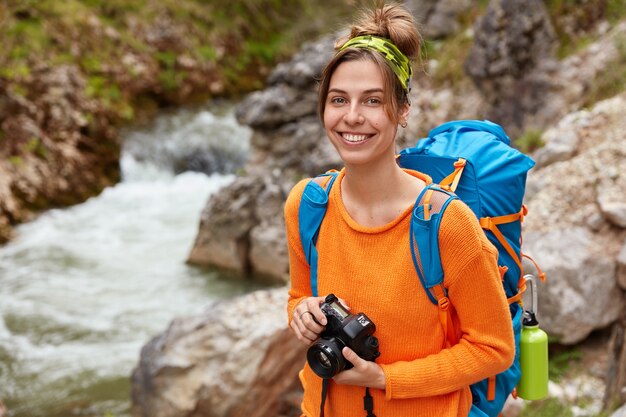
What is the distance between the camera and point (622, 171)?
201 inches

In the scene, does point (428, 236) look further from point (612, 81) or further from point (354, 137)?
point (612, 81)

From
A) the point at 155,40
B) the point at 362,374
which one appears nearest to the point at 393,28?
the point at 362,374

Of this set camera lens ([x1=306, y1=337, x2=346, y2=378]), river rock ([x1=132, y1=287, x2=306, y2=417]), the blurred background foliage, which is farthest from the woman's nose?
the blurred background foliage

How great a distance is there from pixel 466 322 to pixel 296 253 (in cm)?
56

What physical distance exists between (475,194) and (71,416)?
5.49 m

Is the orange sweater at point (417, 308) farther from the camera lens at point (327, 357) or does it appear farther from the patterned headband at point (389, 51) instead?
the patterned headband at point (389, 51)

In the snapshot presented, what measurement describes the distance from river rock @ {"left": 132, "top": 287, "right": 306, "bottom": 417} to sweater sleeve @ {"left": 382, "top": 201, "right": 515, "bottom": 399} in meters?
3.06

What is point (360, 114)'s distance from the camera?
1735mm

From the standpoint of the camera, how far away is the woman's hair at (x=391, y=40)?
1.72 metres

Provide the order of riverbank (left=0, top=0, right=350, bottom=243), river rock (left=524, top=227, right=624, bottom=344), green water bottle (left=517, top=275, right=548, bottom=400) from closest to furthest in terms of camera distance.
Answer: green water bottle (left=517, top=275, right=548, bottom=400)
river rock (left=524, top=227, right=624, bottom=344)
riverbank (left=0, top=0, right=350, bottom=243)

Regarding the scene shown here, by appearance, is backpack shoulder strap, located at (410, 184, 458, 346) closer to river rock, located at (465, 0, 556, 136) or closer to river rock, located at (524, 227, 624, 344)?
river rock, located at (524, 227, 624, 344)

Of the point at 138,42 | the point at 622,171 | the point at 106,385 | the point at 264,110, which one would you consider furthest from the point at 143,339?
the point at 138,42

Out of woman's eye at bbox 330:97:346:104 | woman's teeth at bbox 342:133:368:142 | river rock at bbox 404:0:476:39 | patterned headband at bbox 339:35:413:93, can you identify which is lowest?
woman's teeth at bbox 342:133:368:142

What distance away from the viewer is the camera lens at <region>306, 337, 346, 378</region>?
68.6 inches
